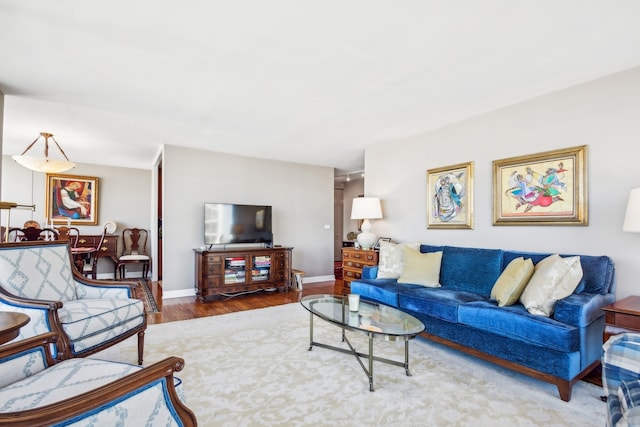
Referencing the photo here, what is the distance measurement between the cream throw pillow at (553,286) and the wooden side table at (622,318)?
25 centimetres

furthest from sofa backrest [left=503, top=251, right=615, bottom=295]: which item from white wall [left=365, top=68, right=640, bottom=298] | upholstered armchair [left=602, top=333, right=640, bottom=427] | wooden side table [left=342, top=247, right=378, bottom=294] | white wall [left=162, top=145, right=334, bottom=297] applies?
white wall [left=162, top=145, right=334, bottom=297]

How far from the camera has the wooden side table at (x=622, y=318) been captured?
1970mm

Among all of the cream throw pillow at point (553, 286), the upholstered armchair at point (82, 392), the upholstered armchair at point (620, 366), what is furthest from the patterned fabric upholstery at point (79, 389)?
the cream throw pillow at point (553, 286)

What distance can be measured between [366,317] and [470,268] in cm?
141

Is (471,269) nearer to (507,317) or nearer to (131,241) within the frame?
(507,317)

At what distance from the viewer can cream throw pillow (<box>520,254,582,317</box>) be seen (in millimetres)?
2299

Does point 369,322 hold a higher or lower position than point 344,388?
higher

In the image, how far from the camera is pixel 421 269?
3.45m

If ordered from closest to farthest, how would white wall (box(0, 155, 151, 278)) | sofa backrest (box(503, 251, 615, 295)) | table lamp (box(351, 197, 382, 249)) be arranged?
sofa backrest (box(503, 251, 615, 295))
table lamp (box(351, 197, 382, 249))
white wall (box(0, 155, 151, 278))

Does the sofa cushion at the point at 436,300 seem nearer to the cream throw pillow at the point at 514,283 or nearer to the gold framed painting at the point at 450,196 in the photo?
the cream throw pillow at the point at 514,283

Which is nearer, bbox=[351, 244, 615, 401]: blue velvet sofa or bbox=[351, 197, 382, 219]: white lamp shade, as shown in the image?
bbox=[351, 244, 615, 401]: blue velvet sofa

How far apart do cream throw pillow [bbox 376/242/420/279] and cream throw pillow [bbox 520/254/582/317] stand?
1.46 metres

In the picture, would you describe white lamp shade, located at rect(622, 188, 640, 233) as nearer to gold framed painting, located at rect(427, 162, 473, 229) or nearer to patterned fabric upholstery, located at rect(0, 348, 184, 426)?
gold framed painting, located at rect(427, 162, 473, 229)

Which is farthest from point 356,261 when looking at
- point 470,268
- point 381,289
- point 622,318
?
point 622,318
